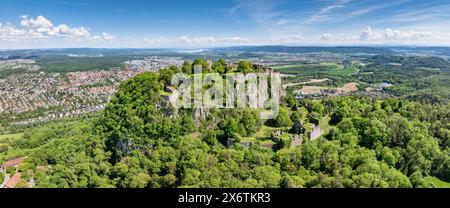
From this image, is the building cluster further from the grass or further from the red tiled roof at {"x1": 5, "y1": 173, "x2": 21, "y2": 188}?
the grass

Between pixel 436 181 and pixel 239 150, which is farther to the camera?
pixel 436 181

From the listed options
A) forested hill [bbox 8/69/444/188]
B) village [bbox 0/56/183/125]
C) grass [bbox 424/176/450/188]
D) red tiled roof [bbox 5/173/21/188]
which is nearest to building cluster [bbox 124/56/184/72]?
village [bbox 0/56/183/125]

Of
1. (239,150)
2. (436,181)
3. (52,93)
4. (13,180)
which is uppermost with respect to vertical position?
(239,150)

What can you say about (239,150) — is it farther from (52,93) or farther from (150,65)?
(150,65)

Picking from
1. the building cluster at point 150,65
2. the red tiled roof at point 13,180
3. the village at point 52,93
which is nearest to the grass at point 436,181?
the red tiled roof at point 13,180

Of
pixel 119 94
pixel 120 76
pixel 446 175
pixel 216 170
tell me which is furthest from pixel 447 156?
pixel 120 76

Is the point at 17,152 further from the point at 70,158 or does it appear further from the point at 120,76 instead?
the point at 120,76

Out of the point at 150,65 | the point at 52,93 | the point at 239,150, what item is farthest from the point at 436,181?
the point at 150,65

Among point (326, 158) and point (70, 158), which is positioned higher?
point (326, 158)
